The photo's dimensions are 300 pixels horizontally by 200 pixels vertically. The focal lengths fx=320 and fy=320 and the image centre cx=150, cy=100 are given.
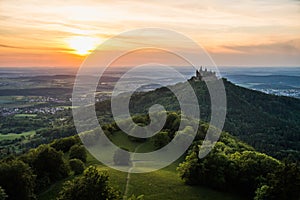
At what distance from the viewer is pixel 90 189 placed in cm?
2133

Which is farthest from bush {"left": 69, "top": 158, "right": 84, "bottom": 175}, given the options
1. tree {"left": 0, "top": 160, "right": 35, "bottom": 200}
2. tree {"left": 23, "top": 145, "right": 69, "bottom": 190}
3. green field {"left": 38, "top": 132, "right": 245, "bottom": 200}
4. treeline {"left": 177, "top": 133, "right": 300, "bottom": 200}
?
treeline {"left": 177, "top": 133, "right": 300, "bottom": 200}

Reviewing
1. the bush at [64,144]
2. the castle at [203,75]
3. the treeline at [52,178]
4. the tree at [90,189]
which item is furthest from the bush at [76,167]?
the castle at [203,75]

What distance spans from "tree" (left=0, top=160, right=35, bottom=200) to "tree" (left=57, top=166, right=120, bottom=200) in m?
6.23

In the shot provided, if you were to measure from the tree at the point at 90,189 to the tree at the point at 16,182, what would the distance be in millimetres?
6232

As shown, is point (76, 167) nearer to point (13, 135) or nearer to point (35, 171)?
point (35, 171)

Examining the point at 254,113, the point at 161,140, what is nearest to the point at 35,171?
the point at 161,140

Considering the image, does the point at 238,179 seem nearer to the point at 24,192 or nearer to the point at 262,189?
the point at 262,189

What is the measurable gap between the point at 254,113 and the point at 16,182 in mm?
103458

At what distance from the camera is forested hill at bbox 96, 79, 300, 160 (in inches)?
3573

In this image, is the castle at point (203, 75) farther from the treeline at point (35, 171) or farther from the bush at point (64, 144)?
the treeline at point (35, 171)

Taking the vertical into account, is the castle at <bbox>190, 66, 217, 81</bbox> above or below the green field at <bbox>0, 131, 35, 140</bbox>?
above

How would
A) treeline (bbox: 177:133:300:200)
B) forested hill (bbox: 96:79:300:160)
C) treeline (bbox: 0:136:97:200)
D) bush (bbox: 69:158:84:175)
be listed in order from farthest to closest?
forested hill (bbox: 96:79:300:160), bush (bbox: 69:158:84:175), treeline (bbox: 177:133:300:200), treeline (bbox: 0:136:97:200)

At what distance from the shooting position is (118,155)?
39438mm

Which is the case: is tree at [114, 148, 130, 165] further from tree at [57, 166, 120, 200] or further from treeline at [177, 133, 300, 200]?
tree at [57, 166, 120, 200]
